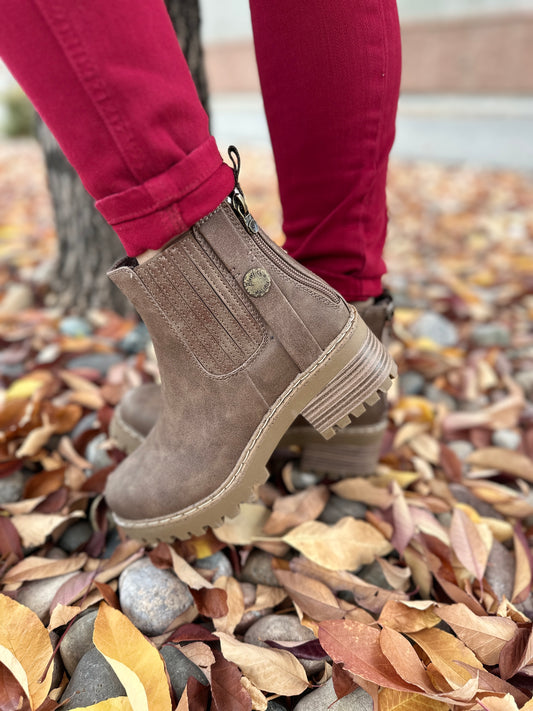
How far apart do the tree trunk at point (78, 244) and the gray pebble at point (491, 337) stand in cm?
114

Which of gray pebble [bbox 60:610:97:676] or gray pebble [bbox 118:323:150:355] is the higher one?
gray pebble [bbox 60:610:97:676]

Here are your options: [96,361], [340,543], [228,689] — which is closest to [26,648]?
[228,689]

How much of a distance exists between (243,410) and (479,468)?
62 centimetres

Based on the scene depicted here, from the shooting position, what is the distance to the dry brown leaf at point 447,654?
0.68 meters

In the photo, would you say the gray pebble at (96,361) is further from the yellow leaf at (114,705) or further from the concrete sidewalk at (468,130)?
the concrete sidewalk at (468,130)

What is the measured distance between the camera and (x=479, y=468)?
1143 millimetres

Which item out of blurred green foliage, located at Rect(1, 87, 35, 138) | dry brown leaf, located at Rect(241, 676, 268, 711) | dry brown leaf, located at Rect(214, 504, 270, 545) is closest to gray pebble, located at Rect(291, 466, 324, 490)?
dry brown leaf, located at Rect(214, 504, 270, 545)

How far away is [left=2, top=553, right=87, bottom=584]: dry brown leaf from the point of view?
83cm

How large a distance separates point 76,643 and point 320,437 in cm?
55

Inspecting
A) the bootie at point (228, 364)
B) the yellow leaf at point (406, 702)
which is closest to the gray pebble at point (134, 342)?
the bootie at point (228, 364)

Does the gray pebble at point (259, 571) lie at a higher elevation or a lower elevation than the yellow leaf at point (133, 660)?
lower

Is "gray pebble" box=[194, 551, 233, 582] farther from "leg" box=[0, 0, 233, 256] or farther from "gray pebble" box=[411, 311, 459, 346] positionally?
"gray pebble" box=[411, 311, 459, 346]

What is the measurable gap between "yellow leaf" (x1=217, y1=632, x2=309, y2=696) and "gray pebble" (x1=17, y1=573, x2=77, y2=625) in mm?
284

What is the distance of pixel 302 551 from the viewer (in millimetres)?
861
